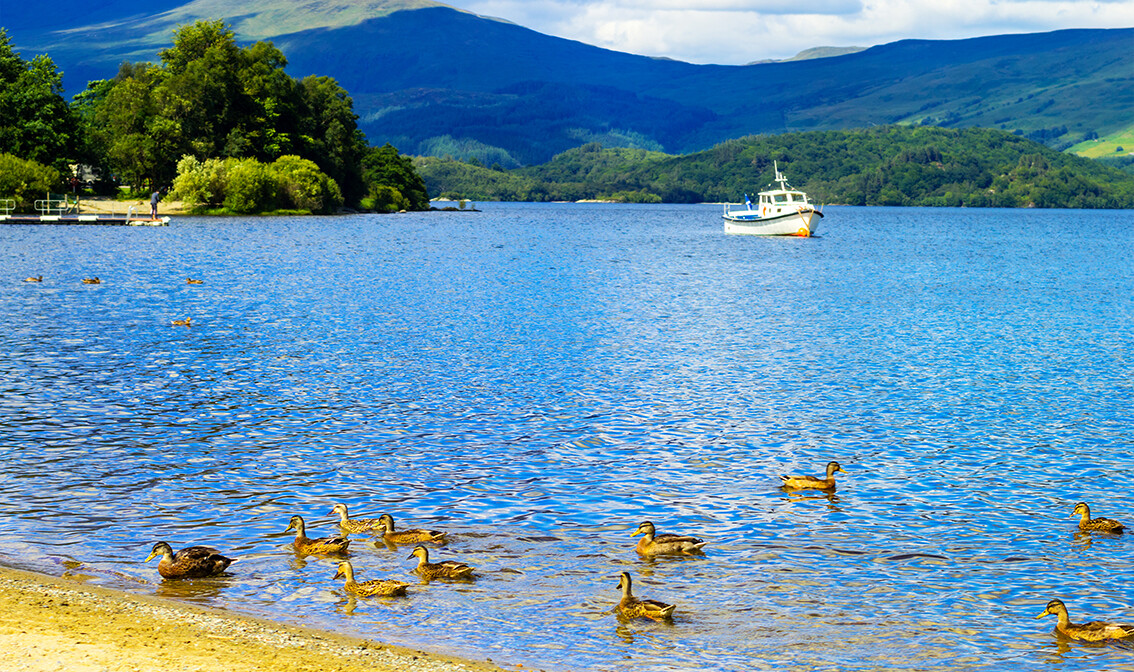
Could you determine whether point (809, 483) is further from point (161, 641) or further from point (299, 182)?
point (299, 182)

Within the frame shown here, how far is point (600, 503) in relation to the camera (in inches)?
810

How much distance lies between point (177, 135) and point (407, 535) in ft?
561

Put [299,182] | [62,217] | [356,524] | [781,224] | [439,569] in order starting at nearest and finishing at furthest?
[439,569] → [356,524] → [62,217] → [781,224] → [299,182]

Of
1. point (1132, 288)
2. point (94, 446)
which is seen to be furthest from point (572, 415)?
point (1132, 288)

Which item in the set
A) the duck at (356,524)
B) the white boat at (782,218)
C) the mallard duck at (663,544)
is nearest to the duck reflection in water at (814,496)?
the mallard duck at (663,544)

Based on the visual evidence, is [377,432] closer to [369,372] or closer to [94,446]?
[94,446]

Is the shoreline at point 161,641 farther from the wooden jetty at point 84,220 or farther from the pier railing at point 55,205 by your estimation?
the pier railing at point 55,205

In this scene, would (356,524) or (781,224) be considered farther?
(781,224)

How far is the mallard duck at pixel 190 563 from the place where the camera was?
52.2ft

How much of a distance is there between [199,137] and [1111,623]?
183 m

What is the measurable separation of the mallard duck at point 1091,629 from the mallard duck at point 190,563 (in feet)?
38.0

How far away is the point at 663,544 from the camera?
17.3m

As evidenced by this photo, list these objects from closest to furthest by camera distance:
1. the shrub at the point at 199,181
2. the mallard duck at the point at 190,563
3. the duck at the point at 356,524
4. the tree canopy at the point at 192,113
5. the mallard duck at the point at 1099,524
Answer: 1. the mallard duck at the point at 190,563
2. the duck at the point at 356,524
3. the mallard duck at the point at 1099,524
4. the shrub at the point at 199,181
5. the tree canopy at the point at 192,113

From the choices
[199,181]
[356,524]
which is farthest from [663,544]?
[199,181]
